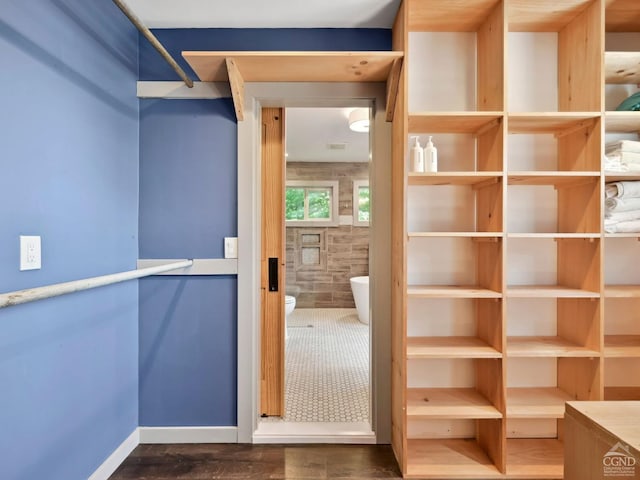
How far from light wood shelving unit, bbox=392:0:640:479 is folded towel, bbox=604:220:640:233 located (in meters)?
0.04

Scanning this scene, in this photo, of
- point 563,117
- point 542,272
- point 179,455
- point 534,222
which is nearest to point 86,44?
point 179,455

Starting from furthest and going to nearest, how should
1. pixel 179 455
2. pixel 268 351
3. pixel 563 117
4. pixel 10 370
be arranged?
pixel 268 351
pixel 179 455
pixel 563 117
pixel 10 370

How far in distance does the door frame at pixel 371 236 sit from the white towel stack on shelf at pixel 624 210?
3.46 feet

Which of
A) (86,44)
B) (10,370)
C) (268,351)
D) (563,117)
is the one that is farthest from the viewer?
(268,351)

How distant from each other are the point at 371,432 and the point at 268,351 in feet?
2.59

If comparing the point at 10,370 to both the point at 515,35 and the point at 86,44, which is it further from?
the point at 515,35

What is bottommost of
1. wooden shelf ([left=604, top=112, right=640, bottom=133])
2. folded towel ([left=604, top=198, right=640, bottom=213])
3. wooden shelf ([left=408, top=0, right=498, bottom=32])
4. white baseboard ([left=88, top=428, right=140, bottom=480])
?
white baseboard ([left=88, top=428, right=140, bottom=480])

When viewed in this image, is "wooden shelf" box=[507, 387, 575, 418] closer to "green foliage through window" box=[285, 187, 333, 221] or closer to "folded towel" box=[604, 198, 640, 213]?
"folded towel" box=[604, 198, 640, 213]

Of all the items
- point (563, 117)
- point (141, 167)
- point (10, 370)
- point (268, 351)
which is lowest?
point (268, 351)

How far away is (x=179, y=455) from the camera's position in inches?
74.6

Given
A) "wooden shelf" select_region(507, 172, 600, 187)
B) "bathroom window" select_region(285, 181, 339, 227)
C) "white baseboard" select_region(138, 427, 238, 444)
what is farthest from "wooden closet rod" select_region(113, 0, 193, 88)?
"bathroom window" select_region(285, 181, 339, 227)

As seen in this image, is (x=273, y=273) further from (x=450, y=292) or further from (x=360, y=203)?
(x=360, y=203)

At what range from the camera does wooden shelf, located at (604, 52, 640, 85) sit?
5.57 feet

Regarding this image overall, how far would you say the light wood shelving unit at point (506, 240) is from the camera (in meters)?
1.69
